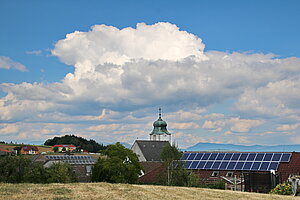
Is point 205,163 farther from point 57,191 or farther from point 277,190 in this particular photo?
point 57,191

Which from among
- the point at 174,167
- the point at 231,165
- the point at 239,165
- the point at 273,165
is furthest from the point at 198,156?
the point at 174,167

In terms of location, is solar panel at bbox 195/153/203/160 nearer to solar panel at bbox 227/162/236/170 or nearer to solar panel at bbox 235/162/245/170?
solar panel at bbox 227/162/236/170

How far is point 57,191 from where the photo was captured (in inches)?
839

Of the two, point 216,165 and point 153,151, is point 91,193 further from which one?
point 153,151

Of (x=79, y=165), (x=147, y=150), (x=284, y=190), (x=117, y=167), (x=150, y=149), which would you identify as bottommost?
(x=284, y=190)

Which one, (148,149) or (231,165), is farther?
(148,149)

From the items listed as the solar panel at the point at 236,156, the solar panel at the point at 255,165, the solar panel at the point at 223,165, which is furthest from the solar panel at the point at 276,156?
the solar panel at the point at 223,165

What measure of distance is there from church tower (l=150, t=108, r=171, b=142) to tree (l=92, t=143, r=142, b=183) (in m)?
69.0

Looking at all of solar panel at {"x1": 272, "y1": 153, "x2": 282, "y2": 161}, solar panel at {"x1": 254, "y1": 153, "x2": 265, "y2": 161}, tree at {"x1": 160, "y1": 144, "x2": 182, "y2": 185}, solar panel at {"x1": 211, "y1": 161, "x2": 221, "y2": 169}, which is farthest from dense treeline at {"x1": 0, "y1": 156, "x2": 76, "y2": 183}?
solar panel at {"x1": 272, "y1": 153, "x2": 282, "y2": 161}

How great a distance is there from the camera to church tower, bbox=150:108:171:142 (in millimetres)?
132250

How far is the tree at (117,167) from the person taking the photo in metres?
59.2

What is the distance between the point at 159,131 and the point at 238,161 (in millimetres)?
76965

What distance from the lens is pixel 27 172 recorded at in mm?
48781

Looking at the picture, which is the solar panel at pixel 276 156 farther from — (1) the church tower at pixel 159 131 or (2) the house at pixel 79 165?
(1) the church tower at pixel 159 131
